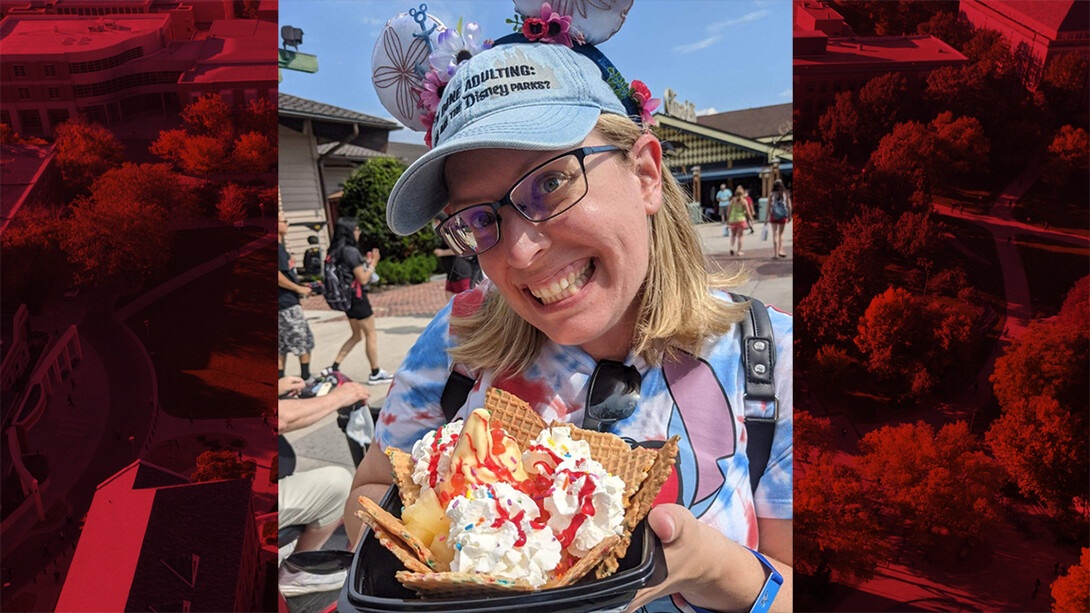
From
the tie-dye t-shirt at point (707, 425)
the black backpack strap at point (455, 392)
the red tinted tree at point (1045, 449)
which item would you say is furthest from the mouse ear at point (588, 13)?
the red tinted tree at point (1045, 449)

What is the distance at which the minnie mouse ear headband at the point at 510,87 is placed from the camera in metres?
Answer: 1.58

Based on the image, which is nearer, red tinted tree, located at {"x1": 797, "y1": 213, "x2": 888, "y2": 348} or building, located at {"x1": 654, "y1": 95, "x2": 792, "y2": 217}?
red tinted tree, located at {"x1": 797, "y1": 213, "x2": 888, "y2": 348}

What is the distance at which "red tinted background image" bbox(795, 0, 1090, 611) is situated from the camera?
2230mm

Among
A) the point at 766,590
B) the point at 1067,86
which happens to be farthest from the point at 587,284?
the point at 1067,86

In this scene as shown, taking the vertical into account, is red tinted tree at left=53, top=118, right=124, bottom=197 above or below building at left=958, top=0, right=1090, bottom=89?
below

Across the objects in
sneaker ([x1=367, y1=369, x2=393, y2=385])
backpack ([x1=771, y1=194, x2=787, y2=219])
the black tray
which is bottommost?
sneaker ([x1=367, y1=369, x2=393, y2=385])

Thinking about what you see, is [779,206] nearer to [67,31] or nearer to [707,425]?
[707,425]

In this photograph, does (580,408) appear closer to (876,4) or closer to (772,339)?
(772,339)

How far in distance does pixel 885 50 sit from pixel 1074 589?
6.38 ft

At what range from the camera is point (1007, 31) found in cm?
226

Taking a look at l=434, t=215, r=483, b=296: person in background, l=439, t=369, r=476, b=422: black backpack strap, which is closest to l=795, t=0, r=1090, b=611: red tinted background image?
l=439, t=369, r=476, b=422: black backpack strap

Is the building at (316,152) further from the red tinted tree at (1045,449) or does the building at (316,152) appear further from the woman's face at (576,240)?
the red tinted tree at (1045,449)

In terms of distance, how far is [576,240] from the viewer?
165 cm

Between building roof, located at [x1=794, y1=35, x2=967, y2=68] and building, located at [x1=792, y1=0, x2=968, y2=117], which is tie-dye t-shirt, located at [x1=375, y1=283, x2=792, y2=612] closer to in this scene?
building, located at [x1=792, y1=0, x2=968, y2=117]
